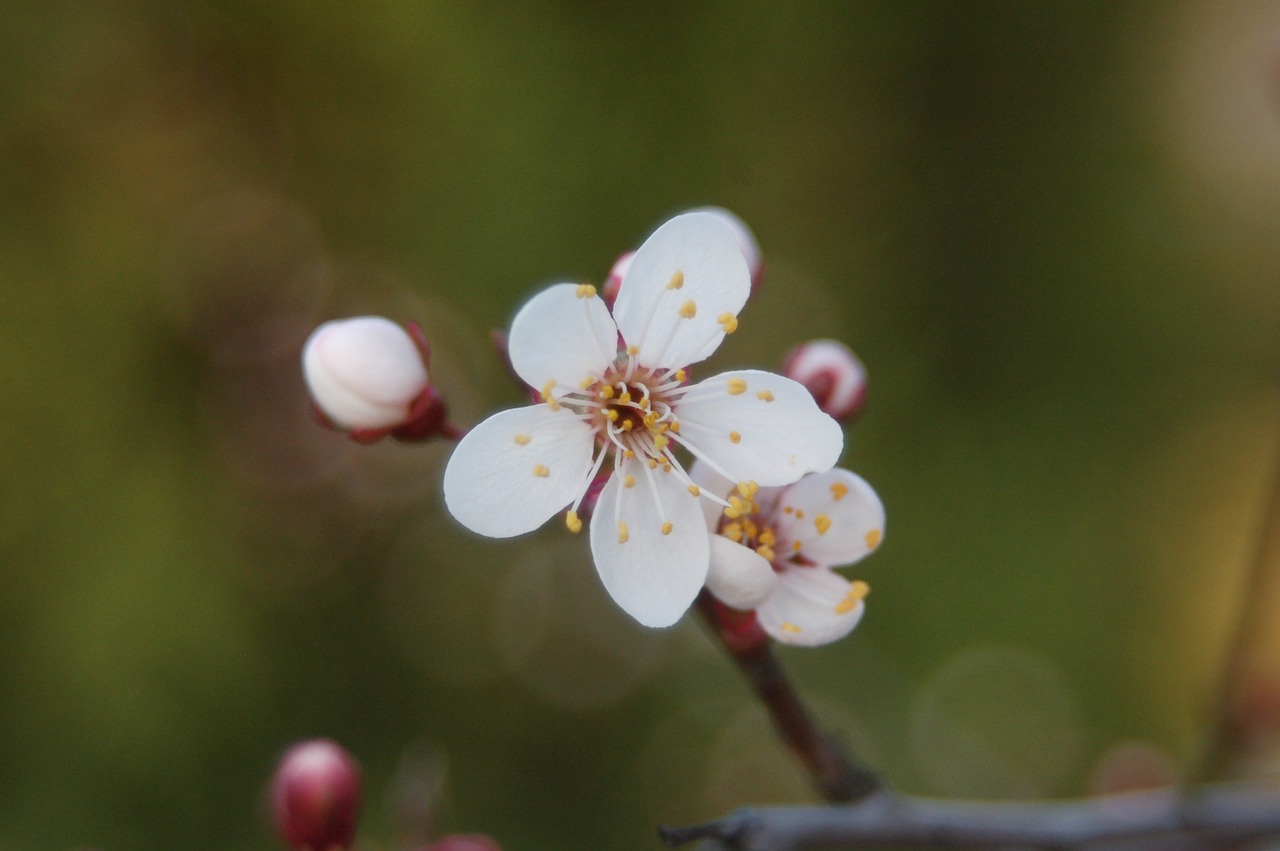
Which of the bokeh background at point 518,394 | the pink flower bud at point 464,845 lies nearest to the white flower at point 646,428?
the pink flower bud at point 464,845

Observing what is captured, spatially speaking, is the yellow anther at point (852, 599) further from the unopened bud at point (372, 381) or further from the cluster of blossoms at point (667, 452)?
the unopened bud at point (372, 381)

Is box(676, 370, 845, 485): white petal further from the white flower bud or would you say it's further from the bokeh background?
the bokeh background

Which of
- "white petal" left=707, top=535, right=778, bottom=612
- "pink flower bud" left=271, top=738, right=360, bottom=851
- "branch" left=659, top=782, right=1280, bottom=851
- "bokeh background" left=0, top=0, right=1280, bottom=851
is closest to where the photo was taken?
"white petal" left=707, top=535, right=778, bottom=612

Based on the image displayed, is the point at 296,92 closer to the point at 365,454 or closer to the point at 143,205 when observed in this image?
the point at 143,205

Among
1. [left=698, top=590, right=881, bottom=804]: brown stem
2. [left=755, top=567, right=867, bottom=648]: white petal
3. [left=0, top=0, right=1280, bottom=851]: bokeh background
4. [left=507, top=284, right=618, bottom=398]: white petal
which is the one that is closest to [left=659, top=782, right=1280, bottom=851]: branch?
[left=698, top=590, right=881, bottom=804]: brown stem

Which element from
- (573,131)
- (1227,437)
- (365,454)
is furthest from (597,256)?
(1227,437)
